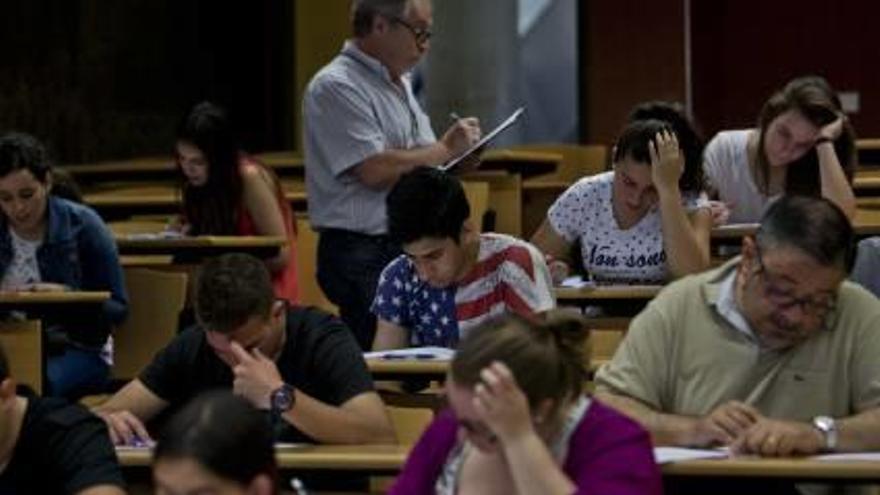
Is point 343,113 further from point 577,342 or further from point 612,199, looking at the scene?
point 577,342

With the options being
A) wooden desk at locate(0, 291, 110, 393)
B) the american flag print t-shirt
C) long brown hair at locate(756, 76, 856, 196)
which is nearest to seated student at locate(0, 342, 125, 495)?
the american flag print t-shirt

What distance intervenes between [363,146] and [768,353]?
2.70 m

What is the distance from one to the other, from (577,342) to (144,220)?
6.23 metres

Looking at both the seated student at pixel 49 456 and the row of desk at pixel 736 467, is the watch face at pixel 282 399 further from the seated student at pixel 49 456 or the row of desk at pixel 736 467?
the seated student at pixel 49 456

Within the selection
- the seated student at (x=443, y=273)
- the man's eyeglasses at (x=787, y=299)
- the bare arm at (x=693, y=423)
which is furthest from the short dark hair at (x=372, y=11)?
the man's eyeglasses at (x=787, y=299)

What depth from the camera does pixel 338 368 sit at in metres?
4.61

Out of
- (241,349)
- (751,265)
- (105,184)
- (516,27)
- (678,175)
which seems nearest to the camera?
(751,265)

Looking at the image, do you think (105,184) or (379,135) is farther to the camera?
(105,184)

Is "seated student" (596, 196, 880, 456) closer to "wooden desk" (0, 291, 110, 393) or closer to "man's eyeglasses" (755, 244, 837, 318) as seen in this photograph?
"man's eyeglasses" (755, 244, 837, 318)

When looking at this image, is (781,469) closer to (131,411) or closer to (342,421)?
(342,421)

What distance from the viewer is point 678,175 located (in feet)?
20.5

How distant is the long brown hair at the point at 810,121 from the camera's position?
6676mm

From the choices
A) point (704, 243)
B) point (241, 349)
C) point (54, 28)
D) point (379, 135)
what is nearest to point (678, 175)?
point (704, 243)

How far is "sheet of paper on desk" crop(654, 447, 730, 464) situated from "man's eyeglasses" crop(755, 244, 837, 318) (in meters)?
0.29
